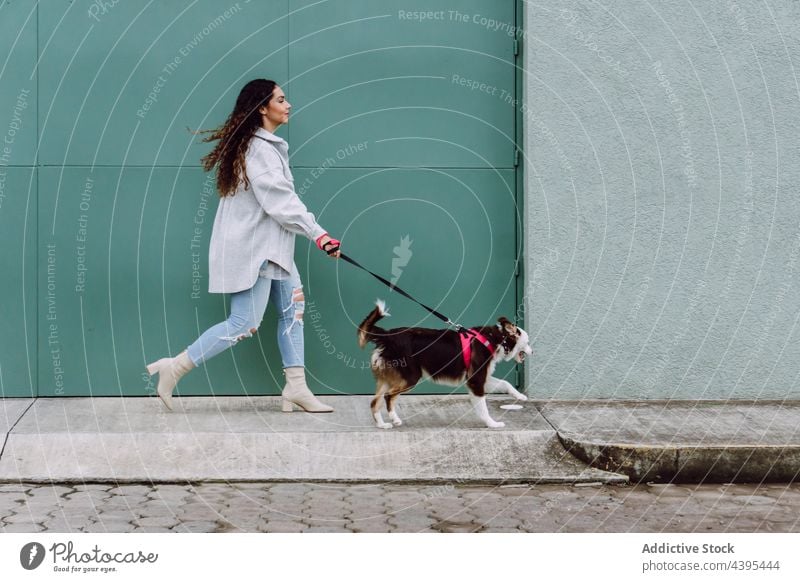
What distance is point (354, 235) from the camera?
7125 millimetres

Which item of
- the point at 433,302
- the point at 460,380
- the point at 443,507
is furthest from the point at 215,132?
the point at 443,507

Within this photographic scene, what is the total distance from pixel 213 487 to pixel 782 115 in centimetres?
444

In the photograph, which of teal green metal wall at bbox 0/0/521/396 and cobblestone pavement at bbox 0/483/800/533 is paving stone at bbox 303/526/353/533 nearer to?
cobblestone pavement at bbox 0/483/800/533

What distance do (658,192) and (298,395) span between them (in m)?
2.73

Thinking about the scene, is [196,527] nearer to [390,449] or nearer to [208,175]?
[390,449]

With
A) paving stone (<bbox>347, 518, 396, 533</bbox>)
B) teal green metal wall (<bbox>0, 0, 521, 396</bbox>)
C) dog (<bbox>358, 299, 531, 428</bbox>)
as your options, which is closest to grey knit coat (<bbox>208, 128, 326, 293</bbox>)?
teal green metal wall (<bbox>0, 0, 521, 396</bbox>)

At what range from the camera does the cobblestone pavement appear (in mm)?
4906

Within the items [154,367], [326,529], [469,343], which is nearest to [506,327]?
[469,343]

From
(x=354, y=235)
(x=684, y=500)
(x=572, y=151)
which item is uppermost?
(x=572, y=151)

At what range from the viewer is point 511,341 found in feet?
20.5

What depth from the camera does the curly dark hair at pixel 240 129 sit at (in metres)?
A: 6.51

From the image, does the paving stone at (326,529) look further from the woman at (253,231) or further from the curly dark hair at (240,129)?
the curly dark hair at (240,129)
